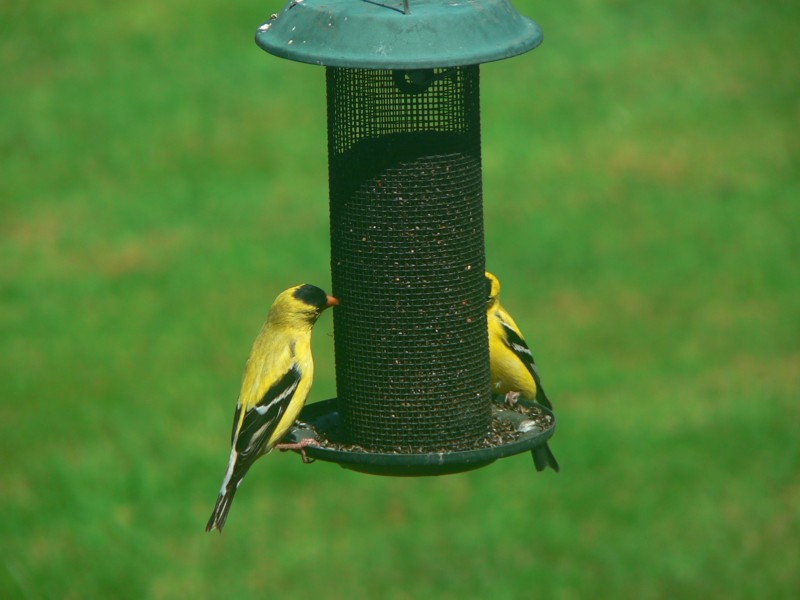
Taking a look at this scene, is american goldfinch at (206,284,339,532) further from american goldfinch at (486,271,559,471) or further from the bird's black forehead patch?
american goldfinch at (486,271,559,471)

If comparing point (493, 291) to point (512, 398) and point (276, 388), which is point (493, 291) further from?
point (276, 388)

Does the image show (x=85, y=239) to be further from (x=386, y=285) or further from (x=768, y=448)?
(x=386, y=285)

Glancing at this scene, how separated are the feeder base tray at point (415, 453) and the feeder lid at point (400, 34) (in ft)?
5.11

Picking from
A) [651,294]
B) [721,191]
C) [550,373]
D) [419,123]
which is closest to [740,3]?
[721,191]

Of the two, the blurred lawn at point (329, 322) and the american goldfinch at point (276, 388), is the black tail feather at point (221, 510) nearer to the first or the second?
the american goldfinch at point (276, 388)

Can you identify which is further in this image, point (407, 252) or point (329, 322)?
point (329, 322)

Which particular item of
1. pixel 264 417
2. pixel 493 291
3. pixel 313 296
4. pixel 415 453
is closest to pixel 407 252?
pixel 313 296

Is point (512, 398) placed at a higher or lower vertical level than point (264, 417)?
lower

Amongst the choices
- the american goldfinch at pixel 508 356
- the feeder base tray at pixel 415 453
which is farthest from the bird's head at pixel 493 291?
the feeder base tray at pixel 415 453

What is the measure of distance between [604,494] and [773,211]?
6.35m

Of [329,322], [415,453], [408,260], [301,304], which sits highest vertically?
[408,260]

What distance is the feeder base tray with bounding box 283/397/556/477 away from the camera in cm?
621

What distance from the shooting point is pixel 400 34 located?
5793mm

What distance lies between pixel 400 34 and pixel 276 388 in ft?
6.14
